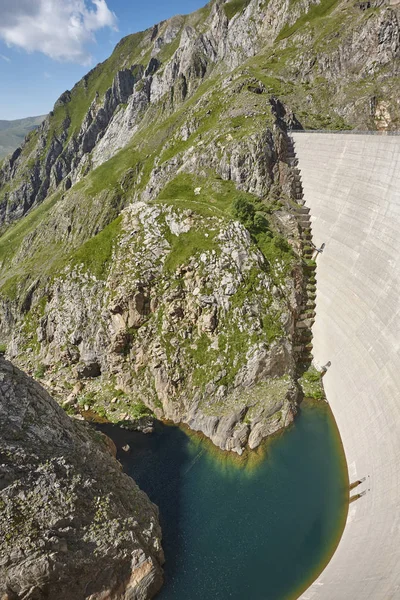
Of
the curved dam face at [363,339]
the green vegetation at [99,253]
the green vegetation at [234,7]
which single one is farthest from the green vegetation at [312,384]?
the green vegetation at [234,7]

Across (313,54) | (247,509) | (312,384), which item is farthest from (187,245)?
(313,54)

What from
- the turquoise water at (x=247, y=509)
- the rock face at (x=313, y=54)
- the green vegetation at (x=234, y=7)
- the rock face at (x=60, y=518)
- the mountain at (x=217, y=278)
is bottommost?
the turquoise water at (x=247, y=509)

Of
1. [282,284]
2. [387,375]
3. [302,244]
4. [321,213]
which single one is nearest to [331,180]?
[321,213]

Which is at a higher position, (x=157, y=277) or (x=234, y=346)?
(x=157, y=277)

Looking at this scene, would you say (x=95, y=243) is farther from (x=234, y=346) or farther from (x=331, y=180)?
(x=331, y=180)

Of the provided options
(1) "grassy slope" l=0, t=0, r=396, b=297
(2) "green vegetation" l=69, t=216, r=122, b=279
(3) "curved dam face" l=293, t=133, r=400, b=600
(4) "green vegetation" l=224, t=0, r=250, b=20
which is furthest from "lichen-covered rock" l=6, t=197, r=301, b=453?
(4) "green vegetation" l=224, t=0, r=250, b=20

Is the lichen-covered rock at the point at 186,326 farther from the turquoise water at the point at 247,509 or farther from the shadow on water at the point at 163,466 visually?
the turquoise water at the point at 247,509
